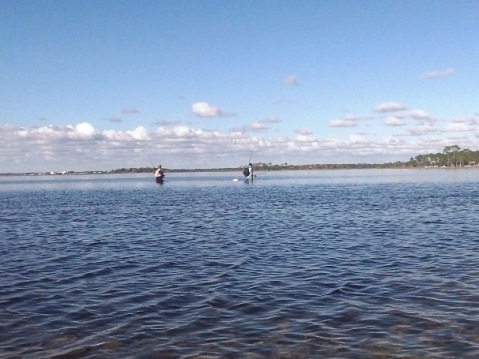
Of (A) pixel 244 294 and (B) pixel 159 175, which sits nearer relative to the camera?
(A) pixel 244 294

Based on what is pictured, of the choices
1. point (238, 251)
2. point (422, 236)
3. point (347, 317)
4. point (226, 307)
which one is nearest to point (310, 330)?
point (347, 317)

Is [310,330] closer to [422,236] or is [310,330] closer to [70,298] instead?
[70,298]

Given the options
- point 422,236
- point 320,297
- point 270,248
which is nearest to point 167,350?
point 320,297

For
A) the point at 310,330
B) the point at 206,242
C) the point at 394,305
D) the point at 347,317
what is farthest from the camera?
the point at 206,242

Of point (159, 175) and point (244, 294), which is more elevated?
point (159, 175)

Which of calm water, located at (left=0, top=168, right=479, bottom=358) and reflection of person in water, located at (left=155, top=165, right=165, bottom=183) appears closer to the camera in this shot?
calm water, located at (left=0, top=168, right=479, bottom=358)

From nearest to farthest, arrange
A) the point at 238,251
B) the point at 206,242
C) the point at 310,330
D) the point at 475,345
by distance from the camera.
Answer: the point at 475,345 < the point at 310,330 < the point at 238,251 < the point at 206,242

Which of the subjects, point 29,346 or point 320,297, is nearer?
point 29,346

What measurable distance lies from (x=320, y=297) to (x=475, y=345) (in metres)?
4.56

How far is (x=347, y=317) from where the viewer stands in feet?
39.1

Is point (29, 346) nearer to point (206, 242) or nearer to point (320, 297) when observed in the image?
point (320, 297)

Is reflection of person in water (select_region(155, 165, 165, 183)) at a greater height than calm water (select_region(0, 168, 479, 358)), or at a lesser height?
greater

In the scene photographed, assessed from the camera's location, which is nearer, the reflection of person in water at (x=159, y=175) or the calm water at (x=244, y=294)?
the calm water at (x=244, y=294)

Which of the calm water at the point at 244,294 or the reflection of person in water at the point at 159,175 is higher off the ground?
the reflection of person in water at the point at 159,175
